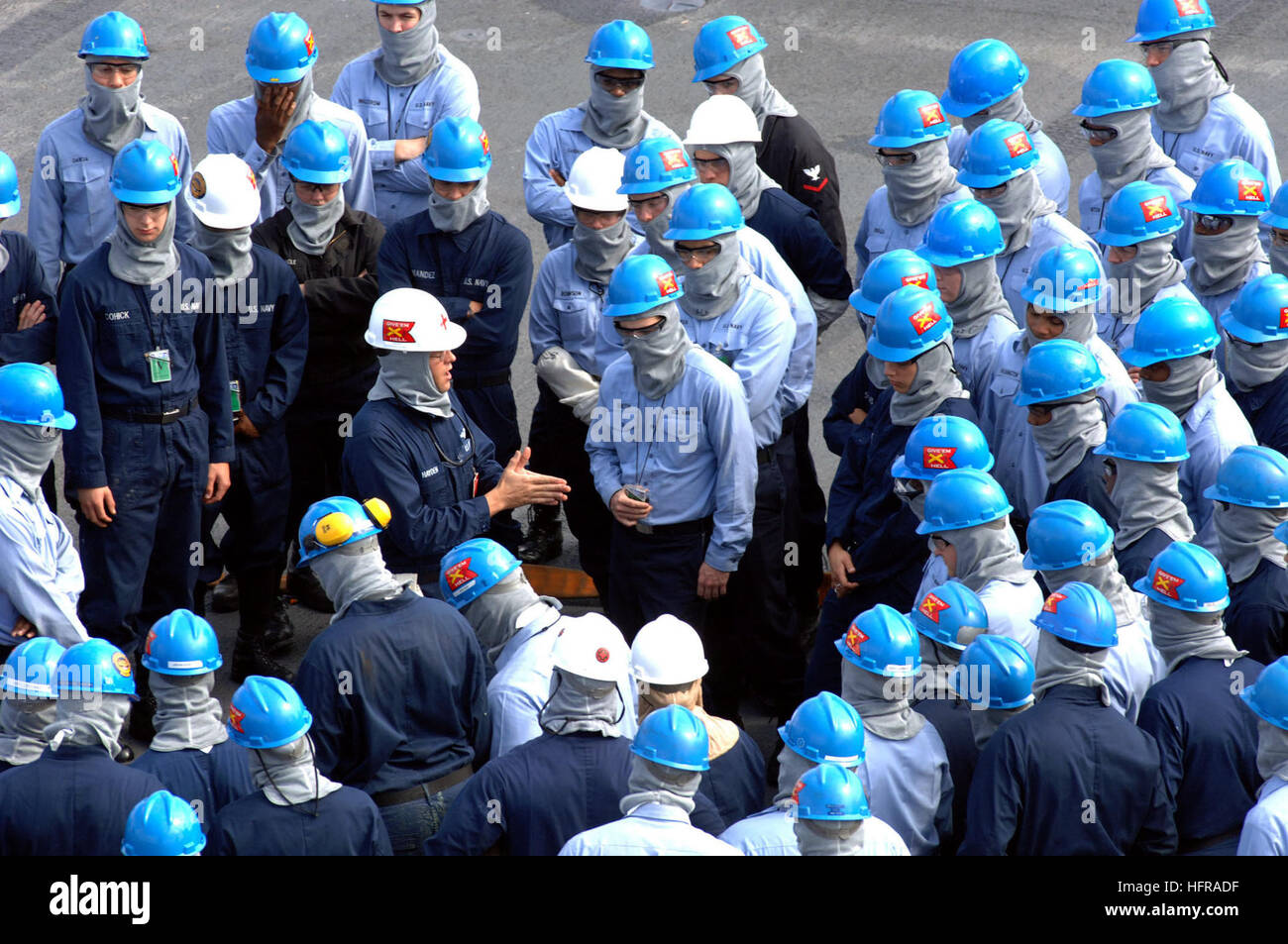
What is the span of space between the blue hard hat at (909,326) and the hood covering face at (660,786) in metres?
2.30

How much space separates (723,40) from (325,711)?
4589 mm

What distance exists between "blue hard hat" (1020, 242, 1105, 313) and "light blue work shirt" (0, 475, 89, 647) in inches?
158

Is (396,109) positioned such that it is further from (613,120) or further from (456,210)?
(456,210)

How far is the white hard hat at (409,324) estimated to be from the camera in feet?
21.5

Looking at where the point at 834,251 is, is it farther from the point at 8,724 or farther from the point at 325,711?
the point at 8,724

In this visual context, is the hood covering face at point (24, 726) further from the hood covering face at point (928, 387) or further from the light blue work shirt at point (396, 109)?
the light blue work shirt at point (396, 109)

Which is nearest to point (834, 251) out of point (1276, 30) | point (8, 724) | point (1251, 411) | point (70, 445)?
point (1251, 411)

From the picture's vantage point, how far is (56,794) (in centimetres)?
499

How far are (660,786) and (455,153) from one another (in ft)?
12.3

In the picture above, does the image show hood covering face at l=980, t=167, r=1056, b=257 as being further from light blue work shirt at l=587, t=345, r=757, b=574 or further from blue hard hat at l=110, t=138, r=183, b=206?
blue hard hat at l=110, t=138, r=183, b=206

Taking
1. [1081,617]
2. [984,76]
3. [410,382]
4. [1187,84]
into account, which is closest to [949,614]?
[1081,617]

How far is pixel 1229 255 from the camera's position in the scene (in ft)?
24.7

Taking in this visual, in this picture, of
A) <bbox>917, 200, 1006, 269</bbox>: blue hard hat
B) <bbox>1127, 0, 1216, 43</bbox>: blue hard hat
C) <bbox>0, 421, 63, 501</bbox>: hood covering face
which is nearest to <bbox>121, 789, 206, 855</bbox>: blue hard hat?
<bbox>0, 421, 63, 501</bbox>: hood covering face

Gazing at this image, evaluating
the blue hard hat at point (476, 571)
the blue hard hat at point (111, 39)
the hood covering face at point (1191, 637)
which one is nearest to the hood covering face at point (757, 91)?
the blue hard hat at point (111, 39)
